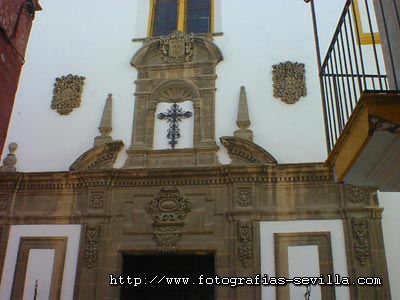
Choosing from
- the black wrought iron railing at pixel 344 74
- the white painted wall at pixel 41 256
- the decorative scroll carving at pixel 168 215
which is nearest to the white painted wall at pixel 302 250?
the decorative scroll carving at pixel 168 215

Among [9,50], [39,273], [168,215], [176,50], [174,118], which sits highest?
[176,50]

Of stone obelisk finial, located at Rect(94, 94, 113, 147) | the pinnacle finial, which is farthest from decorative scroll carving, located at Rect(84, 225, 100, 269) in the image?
the pinnacle finial

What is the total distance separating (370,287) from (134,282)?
383 cm

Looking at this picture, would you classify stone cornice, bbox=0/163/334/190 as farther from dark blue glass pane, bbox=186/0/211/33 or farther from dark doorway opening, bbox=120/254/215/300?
dark blue glass pane, bbox=186/0/211/33

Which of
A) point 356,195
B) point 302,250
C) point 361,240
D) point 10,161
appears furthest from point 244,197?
point 10,161

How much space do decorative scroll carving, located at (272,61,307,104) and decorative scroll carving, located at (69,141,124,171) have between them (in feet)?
9.98

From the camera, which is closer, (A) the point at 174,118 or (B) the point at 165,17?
(A) the point at 174,118

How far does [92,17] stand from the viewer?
1095 centimetres

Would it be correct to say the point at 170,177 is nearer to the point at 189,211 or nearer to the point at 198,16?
the point at 189,211

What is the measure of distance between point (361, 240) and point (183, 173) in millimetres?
3038

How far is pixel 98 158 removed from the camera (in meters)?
9.18

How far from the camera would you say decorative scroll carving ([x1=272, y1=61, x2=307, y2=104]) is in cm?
931

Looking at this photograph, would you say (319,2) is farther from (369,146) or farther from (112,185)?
(369,146)

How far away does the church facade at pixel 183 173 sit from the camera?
8.11 meters
